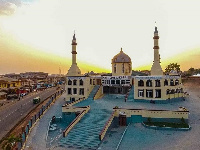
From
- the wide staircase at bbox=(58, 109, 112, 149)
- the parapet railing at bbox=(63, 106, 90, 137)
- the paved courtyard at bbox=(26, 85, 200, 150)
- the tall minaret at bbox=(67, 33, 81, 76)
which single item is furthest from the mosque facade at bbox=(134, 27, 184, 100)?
the tall minaret at bbox=(67, 33, 81, 76)

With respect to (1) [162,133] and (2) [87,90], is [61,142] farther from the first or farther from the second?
(2) [87,90]

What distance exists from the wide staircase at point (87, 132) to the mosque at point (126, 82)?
1128cm

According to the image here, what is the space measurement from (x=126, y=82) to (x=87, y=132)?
67.5 feet

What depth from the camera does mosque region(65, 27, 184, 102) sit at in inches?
1543

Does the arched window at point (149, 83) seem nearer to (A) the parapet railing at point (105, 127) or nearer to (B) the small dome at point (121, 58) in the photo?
(B) the small dome at point (121, 58)

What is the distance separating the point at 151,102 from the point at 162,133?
13283 mm

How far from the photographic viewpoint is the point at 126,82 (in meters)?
44.9

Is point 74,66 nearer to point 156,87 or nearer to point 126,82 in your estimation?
point 126,82

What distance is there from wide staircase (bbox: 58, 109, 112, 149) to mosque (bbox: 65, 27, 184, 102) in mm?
11277

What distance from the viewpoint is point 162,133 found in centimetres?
2581

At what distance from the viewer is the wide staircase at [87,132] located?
2416 cm

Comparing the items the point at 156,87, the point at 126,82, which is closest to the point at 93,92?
the point at 126,82

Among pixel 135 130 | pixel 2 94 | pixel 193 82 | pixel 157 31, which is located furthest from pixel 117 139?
pixel 193 82

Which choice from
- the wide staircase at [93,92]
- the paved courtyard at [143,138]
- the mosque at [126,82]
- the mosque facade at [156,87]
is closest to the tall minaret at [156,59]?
the mosque at [126,82]
